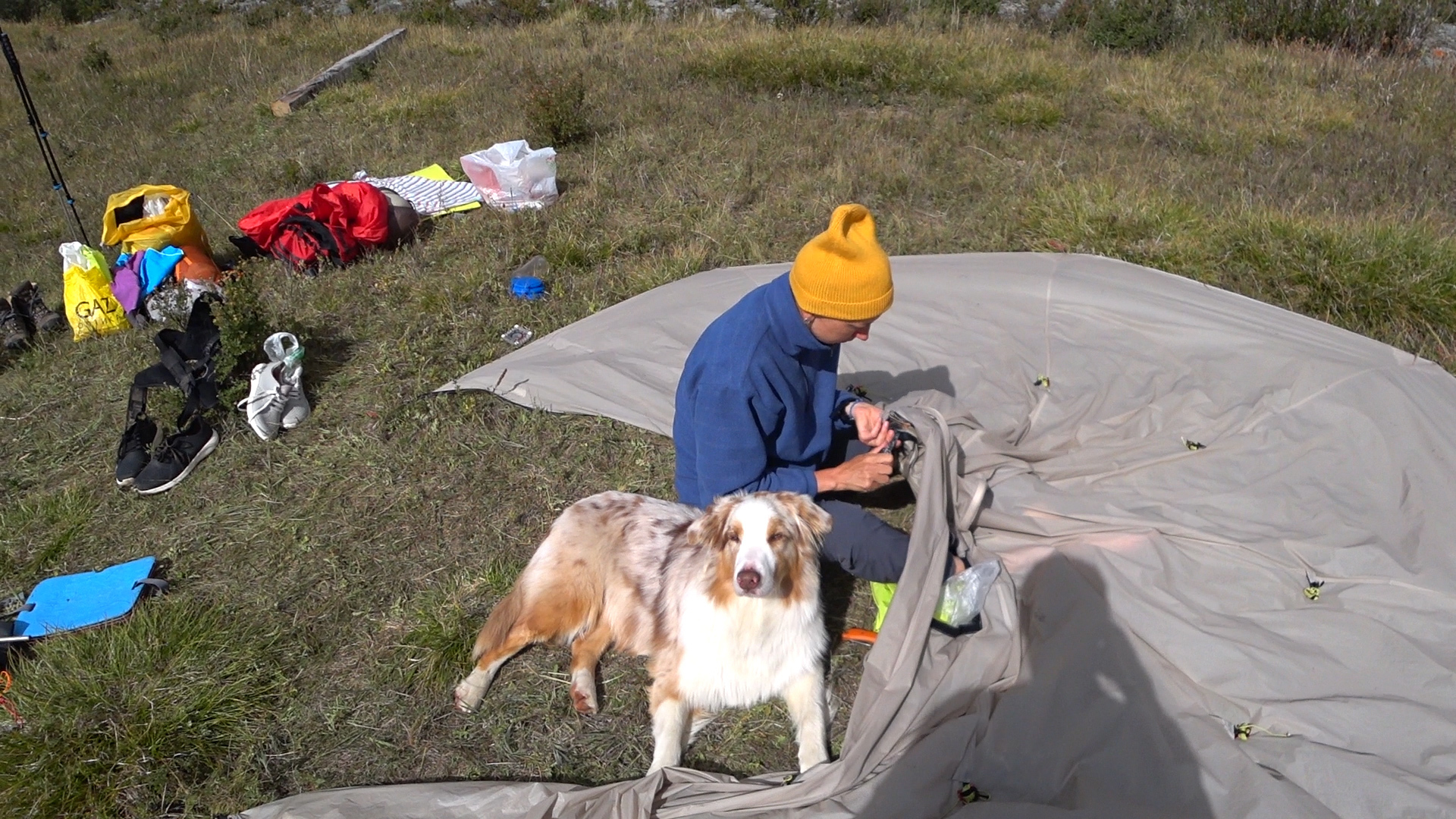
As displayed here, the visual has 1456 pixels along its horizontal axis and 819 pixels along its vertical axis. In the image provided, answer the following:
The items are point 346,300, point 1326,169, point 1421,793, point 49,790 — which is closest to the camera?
point 1421,793

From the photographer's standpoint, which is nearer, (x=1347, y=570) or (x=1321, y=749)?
(x=1321, y=749)

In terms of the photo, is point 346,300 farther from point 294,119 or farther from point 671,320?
point 294,119

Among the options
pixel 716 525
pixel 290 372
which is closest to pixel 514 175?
pixel 290 372

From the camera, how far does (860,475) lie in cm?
347

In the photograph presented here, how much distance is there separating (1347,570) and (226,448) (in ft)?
17.1

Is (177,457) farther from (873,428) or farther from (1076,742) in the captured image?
(1076,742)

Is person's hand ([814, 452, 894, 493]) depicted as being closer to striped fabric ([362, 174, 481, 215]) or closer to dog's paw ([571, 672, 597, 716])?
dog's paw ([571, 672, 597, 716])

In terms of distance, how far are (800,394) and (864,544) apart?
24.7 inches

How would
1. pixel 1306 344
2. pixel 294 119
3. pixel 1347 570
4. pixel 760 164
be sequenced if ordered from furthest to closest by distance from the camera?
pixel 294 119 → pixel 760 164 → pixel 1306 344 → pixel 1347 570

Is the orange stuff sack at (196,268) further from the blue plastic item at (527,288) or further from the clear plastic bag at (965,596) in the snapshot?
the clear plastic bag at (965,596)

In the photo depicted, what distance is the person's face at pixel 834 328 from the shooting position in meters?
3.17

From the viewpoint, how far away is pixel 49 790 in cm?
295

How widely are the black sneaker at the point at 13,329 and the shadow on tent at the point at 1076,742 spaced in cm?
643

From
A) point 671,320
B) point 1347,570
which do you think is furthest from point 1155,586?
point 671,320
